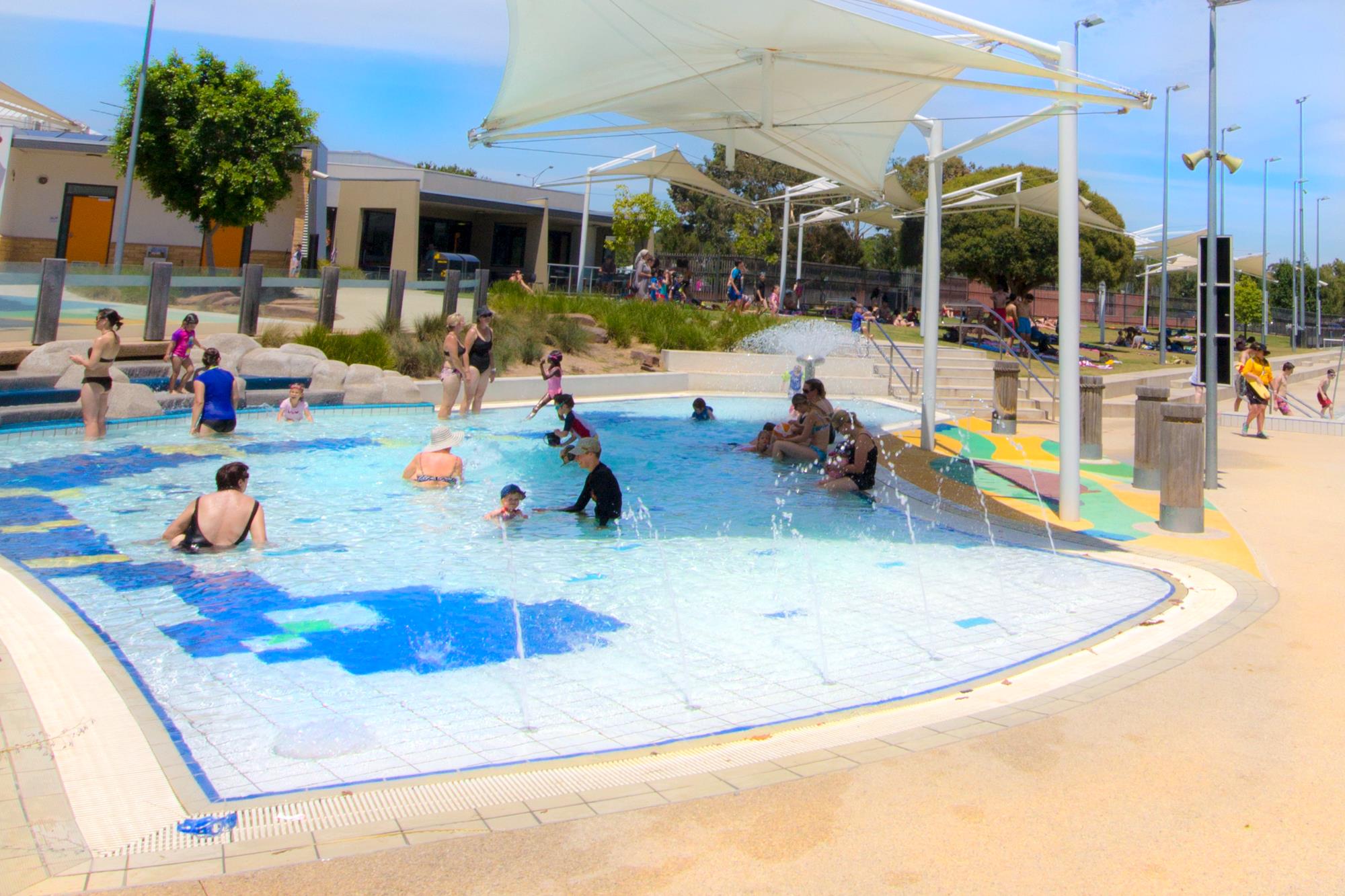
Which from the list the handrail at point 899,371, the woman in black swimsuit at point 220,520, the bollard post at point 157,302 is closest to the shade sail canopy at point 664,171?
the handrail at point 899,371

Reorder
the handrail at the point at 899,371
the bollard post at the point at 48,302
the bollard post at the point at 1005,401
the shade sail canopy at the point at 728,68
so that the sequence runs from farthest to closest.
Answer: the handrail at the point at 899,371 → the bollard post at the point at 1005,401 → the bollard post at the point at 48,302 → the shade sail canopy at the point at 728,68

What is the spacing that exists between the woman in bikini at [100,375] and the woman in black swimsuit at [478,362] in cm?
492

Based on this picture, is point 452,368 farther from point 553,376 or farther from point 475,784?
point 475,784

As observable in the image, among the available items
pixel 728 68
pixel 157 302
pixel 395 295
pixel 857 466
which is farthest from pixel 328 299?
pixel 857 466

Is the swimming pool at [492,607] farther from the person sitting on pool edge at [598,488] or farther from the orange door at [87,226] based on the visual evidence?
the orange door at [87,226]

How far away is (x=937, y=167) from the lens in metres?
13.4

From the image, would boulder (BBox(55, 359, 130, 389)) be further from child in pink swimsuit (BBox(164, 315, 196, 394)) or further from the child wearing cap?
the child wearing cap

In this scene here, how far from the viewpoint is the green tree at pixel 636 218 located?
33844mm

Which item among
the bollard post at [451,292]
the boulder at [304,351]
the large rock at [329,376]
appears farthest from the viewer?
the bollard post at [451,292]

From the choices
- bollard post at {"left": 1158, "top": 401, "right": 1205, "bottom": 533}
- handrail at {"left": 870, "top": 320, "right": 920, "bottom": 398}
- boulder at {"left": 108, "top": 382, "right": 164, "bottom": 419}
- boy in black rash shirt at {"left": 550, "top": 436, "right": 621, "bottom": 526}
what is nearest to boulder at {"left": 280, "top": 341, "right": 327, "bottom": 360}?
boulder at {"left": 108, "top": 382, "right": 164, "bottom": 419}

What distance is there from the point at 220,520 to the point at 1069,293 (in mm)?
7528

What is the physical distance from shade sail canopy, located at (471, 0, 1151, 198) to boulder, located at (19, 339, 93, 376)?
632 cm

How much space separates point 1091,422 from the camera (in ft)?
46.1

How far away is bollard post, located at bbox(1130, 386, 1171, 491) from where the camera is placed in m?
11.4
